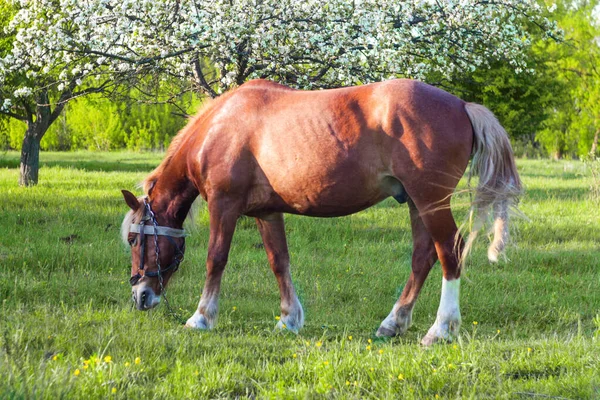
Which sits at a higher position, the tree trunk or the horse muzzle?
the horse muzzle

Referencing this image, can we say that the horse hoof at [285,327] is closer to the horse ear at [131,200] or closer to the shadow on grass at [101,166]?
the horse ear at [131,200]

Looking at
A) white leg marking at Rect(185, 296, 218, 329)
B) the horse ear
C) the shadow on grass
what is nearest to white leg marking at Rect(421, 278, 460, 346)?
white leg marking at Rect(185, 296, 218, 329)

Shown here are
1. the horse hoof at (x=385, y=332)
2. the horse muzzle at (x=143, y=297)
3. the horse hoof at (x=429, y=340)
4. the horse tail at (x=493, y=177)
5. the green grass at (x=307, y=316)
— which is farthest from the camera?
the horse muzzle at (x=143, y=297)

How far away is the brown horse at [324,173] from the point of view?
5312mm

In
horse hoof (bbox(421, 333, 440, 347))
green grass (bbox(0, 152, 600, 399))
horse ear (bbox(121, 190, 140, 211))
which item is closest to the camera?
green grass (bbox(0, 152, 600, 399))

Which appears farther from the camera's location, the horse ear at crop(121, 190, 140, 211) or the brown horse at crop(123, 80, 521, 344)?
the horse ear at crop(121, 190, 140, 211)

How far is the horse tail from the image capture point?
538cm

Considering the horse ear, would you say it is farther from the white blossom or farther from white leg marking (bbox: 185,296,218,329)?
the white blossom

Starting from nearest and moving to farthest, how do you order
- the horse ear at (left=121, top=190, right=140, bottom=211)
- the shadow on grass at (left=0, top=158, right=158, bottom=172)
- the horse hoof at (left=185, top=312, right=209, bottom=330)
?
the horse hoof at (left=185, top=312, right=209, bottom=330) < the horse ear at (left=121, top=190, right=140, bottom=211) < the shadow on grass at (left=0, top=158, right=158, bottom=172)

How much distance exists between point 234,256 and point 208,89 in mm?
3056

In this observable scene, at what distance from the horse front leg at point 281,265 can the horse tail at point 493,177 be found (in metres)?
1.66

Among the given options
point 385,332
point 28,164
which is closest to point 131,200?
point 385,332

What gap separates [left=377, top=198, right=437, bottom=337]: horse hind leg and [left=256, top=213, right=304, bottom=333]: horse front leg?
74 centimetres

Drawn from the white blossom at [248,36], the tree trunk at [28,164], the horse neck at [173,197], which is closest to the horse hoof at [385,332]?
the horse neck at [173,197]
